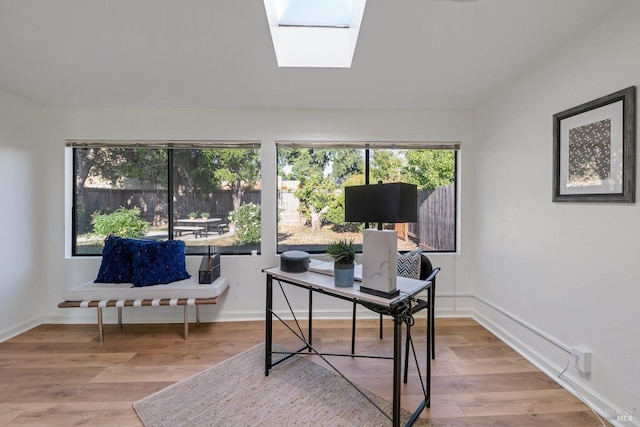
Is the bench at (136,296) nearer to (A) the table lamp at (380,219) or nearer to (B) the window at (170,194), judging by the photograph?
(B) the window at (170,194)

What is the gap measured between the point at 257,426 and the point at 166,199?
2468mm

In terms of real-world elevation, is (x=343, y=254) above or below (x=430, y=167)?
below

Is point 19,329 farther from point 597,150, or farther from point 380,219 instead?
point 597,150

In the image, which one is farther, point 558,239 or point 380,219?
point 558,239

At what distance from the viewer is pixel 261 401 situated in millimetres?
1776

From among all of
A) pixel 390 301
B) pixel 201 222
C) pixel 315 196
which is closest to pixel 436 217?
pixel 315 196

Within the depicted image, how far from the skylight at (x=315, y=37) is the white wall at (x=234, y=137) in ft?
2.55

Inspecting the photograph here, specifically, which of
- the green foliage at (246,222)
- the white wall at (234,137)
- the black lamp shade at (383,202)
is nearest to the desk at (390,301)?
the black lamp shade at (383,202)

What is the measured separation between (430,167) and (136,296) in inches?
132

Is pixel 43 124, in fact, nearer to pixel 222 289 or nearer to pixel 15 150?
pixel 15 150

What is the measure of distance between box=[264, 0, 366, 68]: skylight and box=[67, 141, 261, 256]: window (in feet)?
3.56

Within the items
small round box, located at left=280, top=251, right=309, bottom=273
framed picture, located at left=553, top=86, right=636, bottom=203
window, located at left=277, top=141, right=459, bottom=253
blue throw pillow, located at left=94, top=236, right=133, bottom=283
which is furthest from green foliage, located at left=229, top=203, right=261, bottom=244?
framed picture, located at left=553, top=86, right=636, bottom=203

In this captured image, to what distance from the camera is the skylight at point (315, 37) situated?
2174 mm

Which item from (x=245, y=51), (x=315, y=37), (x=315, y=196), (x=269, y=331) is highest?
(x=315, y=37)
